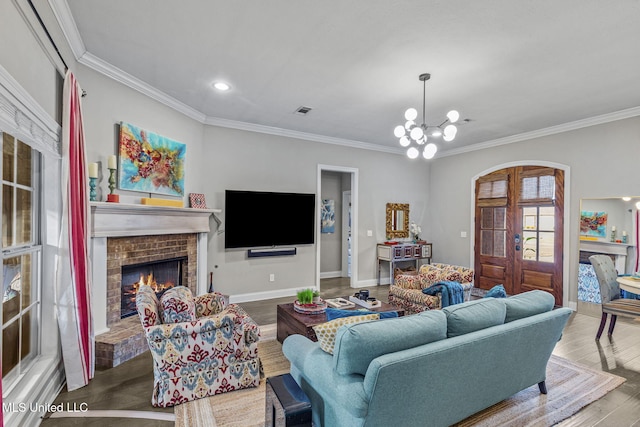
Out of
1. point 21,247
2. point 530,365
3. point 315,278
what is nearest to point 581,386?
point 530,365

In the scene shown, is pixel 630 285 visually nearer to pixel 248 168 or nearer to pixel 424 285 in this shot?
pixel 424 285

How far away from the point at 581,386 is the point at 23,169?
4734mm

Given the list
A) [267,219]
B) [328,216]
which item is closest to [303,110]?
[267,219]

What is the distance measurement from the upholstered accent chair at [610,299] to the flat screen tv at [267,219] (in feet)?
13.1

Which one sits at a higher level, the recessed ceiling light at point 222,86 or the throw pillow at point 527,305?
the recessed ceiling light at point 222,86

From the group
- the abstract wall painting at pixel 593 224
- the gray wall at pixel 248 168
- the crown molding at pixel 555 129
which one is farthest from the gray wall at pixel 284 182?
the abstract wall painting at pixel 593 224

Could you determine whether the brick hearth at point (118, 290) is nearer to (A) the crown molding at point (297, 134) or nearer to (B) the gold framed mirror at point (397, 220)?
(A) the crown molding at point (297, 134)

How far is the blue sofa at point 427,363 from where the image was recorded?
1.65 metres

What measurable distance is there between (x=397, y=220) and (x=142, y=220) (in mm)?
4972

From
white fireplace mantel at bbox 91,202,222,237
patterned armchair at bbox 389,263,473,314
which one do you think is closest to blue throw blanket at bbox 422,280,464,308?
patterned armchair at bbox 389,263,473,314

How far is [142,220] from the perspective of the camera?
3.54 metres

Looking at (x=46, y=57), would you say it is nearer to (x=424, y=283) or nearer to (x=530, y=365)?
(x=530, y=365)

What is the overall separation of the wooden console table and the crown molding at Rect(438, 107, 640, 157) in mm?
2126

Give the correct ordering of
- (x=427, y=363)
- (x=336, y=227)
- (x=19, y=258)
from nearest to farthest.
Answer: (x=427, y=363)
(x=19, y=258)
(x=336, y=227)
